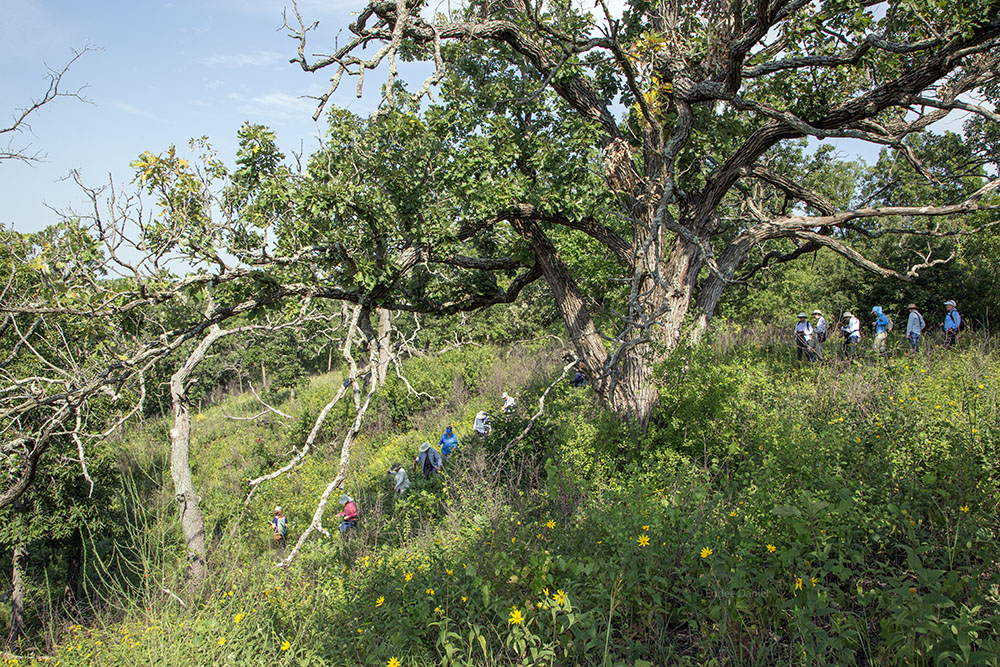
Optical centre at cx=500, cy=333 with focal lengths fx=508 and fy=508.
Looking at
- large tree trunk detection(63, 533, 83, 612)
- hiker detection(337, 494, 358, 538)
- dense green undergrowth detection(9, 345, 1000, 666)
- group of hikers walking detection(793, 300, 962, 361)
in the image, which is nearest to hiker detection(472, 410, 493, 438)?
hiker detection(337, 494, 358, 538)

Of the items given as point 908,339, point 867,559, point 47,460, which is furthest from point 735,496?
point 47,460

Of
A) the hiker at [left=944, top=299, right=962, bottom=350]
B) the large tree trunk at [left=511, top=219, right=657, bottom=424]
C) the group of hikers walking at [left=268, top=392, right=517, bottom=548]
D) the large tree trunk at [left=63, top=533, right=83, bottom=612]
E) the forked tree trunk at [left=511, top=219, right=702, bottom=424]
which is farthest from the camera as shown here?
the large tree trunk at [left=63, top=533, right=83, bottom=612]

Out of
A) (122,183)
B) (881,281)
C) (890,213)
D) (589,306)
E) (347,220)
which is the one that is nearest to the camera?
(122,183)

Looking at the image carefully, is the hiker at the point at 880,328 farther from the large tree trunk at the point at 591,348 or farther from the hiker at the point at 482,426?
the hiker at the point at 482,426

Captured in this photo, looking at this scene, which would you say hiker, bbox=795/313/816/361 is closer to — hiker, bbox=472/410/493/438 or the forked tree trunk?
the forked tree trunk

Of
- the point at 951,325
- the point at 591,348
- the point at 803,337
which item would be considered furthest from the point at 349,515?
the point at 951,325

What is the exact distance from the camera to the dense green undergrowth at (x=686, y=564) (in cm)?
257

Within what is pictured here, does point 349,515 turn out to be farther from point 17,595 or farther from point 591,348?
point 17,595

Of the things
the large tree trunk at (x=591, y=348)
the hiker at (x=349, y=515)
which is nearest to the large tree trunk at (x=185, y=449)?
the hiker at (x=349, y=515)

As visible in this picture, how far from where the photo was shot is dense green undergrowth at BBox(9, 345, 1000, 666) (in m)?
2.57

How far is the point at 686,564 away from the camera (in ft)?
10.2

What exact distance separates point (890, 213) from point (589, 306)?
12.5ft

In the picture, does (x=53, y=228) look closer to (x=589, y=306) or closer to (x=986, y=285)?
(x=589, y=306)

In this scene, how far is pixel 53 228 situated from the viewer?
6.76 metres
